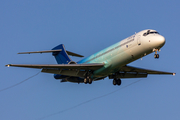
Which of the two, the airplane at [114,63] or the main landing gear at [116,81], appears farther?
the main landing gear at [116,81]

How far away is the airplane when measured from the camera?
32.8 meters

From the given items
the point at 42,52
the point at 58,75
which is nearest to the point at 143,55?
the point at 58,75

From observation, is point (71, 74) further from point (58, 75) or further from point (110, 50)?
point (110, 50)

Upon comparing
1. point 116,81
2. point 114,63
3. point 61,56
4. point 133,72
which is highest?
point 61,56

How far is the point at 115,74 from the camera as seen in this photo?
39.6m

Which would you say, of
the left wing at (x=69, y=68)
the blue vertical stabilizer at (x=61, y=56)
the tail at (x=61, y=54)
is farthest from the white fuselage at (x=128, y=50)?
the tail at (x=61, y=54)

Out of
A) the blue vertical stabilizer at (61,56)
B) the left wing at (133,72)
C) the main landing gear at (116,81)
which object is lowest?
the main landing gear at (116,81)

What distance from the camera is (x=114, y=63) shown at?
34.9 metres

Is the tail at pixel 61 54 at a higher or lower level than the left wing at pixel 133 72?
higher

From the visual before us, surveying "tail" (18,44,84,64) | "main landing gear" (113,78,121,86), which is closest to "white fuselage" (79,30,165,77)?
"main landing gear" (113,78,121,86)

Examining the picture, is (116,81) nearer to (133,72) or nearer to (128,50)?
(133,72)

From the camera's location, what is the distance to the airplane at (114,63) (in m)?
32.8

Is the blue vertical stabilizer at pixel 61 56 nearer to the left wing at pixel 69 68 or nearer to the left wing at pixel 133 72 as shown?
the left wing at pixel 69 68

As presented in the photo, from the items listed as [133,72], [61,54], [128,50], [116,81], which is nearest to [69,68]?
[116,81]
